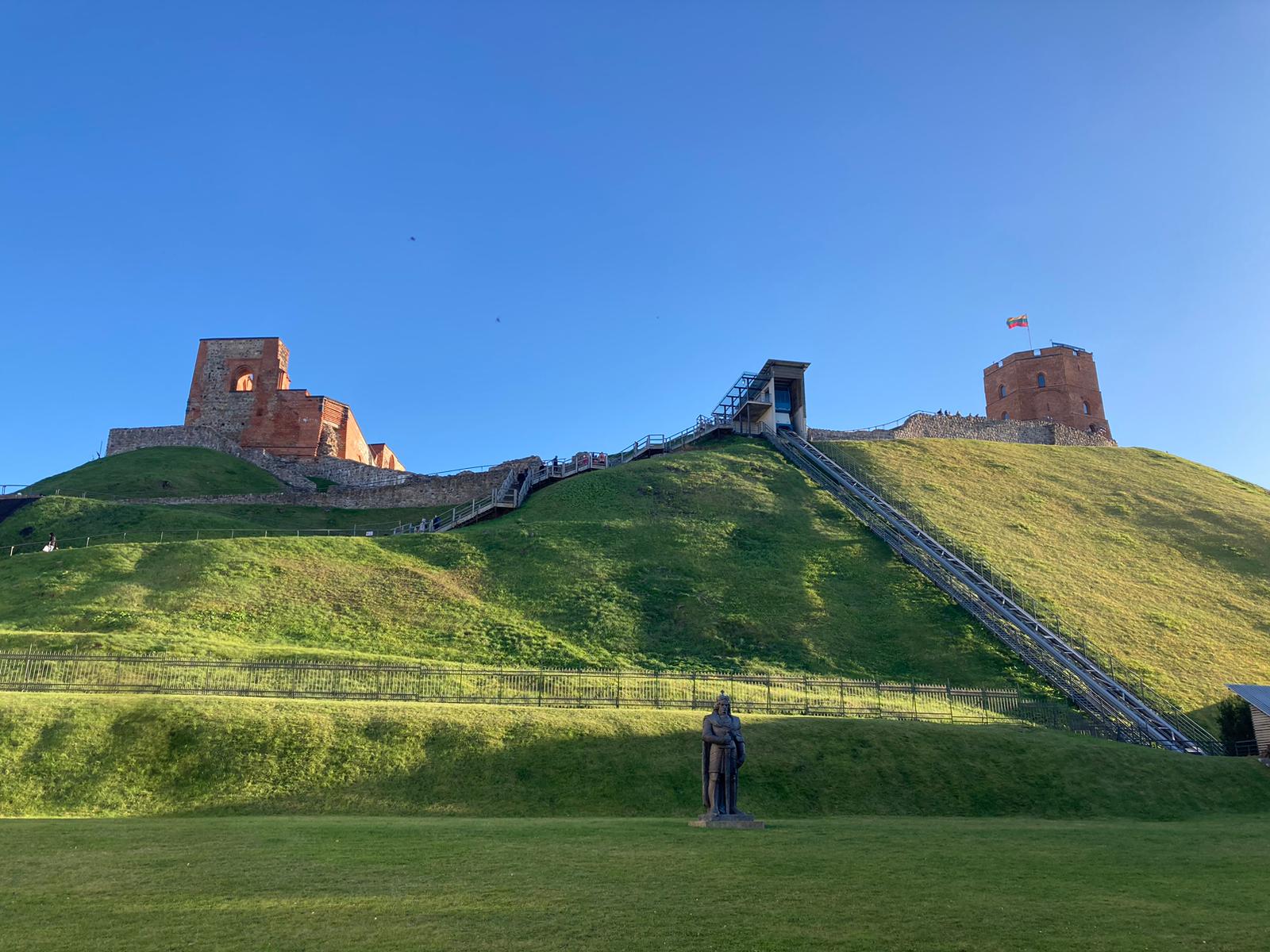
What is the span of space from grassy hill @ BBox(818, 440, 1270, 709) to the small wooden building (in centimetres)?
599

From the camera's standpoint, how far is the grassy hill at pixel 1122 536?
119ft

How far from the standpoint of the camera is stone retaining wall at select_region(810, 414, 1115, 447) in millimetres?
72562

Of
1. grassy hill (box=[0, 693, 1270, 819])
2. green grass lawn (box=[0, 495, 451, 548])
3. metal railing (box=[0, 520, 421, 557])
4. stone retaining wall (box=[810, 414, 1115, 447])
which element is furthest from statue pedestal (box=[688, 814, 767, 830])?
stone retaining wall (box=[810, 414, 1115, 447])

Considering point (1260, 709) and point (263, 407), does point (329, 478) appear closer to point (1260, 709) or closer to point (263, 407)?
point (263, 407)

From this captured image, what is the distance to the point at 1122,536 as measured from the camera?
49875 mm

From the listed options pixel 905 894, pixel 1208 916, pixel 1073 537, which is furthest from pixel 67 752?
pixel 1073 537

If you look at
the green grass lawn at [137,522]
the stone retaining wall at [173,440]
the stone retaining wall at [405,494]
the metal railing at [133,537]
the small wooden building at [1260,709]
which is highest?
the stone retaining wall at [173,440]

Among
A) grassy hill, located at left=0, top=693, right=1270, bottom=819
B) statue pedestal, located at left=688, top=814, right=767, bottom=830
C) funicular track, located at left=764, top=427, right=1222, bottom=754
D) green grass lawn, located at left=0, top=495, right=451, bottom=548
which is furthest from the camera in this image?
green grass lawn, located at left=0, top=495, right=451, bottom=548

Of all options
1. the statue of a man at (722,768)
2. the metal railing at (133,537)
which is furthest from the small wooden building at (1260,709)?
the metal railing at (133,537)

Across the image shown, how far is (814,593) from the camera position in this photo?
38.3m

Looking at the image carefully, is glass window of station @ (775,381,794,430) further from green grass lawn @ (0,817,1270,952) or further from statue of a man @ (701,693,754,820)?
green grass lawn @ (0,817,1270,952)

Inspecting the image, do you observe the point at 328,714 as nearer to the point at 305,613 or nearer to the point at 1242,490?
the point at 305,613

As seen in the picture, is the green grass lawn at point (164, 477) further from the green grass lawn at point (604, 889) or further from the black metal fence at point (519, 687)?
the green grass lawn at point (604, 889)

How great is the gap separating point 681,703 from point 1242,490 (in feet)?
194
